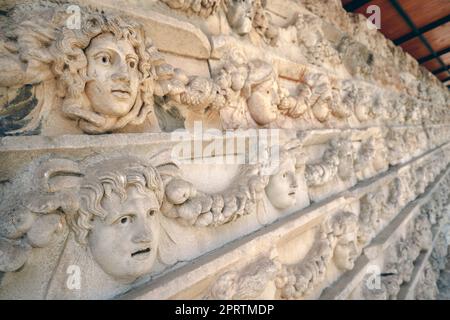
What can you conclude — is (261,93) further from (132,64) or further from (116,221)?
(116,221)

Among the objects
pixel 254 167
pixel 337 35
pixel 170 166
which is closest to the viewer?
pixel 170 166

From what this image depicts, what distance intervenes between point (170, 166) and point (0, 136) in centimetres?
53

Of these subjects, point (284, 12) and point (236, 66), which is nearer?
point (236, 66)

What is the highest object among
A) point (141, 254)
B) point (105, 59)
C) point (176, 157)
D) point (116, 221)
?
point (105, 59)

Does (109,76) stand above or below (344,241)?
above

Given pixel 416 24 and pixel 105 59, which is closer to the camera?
pixel 105 59

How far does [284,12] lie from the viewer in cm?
221

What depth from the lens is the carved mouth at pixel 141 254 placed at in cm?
94

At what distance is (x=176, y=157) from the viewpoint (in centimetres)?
120

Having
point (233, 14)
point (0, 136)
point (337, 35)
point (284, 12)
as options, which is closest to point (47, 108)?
point (0, 136)

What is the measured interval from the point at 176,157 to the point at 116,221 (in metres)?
0.36

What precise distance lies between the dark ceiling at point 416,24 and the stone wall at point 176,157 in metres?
1.15

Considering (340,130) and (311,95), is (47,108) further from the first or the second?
(340,130)

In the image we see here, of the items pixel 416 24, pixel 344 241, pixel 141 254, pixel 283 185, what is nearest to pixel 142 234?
pixel 141 254
